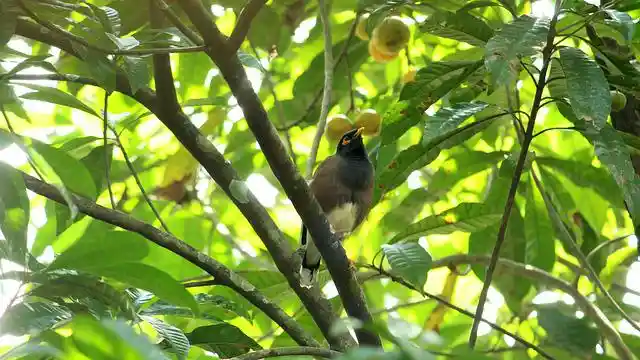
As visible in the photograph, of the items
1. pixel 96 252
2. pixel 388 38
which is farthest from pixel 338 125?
pixel 96 252

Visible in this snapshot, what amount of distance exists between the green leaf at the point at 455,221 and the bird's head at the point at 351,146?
3.59 ft

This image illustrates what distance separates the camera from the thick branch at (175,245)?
1878mm

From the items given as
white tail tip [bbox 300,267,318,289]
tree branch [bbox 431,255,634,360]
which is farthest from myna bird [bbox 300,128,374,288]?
white tail tip [bbox 300,267,318,289]

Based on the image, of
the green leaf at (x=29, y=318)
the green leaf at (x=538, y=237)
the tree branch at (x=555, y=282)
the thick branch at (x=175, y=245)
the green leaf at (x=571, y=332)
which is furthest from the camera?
the green leaf at (x=538, y=237)

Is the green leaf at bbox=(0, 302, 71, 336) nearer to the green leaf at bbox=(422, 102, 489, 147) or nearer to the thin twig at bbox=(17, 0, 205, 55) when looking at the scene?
the thin twig at bbox=(17, 0, 205, 55)

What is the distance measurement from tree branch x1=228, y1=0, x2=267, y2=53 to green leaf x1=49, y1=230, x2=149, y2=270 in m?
0.46

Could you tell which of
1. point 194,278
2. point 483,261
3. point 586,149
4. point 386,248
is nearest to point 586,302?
point 483,261

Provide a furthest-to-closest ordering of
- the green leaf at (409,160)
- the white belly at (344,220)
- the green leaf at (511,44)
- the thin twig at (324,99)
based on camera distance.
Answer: the white belly at (344,220), the thin twig at (324,99), the green leaf at (409,160), the green leaf at (511,44)

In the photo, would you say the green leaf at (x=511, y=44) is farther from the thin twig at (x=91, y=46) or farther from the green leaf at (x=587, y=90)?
the thin twig at (x=91, y=46)

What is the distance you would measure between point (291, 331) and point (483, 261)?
0.86 m

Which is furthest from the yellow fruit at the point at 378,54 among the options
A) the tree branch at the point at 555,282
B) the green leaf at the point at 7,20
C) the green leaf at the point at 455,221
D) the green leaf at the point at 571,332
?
the green leaf at the point at 571,332

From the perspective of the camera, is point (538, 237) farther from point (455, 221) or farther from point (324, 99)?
point (324, 99)

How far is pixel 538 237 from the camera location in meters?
2.91

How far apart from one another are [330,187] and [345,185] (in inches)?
2.6
